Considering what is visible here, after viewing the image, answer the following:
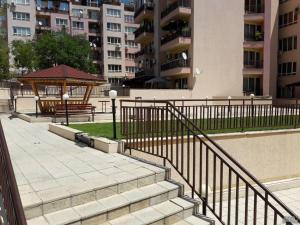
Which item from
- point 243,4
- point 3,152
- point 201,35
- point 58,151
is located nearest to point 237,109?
point 58,151

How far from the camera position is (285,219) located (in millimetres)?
3602

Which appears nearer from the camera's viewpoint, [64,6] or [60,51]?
[60,51]

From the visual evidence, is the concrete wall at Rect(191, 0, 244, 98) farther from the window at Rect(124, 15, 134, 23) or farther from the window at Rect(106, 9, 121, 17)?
the window at Rect(124, 15, 134, 23)

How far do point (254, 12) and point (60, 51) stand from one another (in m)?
26.6

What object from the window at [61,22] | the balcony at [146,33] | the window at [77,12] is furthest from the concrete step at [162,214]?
the window at [77,12]

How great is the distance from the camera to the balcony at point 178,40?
27828 mm

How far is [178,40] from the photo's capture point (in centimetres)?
2781

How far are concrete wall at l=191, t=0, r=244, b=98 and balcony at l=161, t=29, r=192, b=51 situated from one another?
0.67 m

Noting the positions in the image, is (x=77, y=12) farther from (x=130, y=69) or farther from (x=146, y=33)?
(x=146, y=33)

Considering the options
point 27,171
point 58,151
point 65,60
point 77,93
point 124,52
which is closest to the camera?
point 27,171

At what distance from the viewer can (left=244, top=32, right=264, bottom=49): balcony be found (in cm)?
3083

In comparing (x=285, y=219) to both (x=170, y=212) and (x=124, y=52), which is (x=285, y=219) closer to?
(x=170, y=212)

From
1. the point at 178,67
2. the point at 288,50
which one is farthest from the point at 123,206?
the point at 288,50

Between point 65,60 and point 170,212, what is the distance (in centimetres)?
4136
